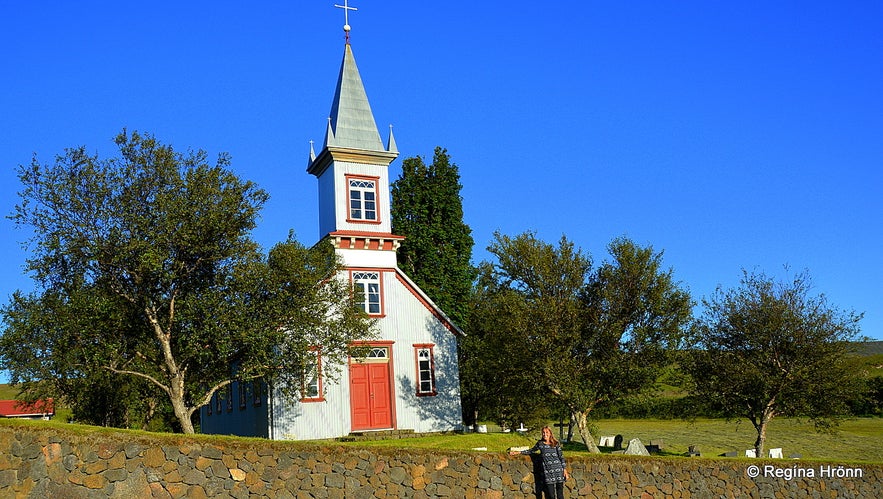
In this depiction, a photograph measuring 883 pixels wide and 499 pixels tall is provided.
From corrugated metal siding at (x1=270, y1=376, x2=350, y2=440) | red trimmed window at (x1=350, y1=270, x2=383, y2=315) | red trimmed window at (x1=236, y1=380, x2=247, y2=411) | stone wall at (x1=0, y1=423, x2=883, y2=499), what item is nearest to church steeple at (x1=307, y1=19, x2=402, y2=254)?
red trimmed window at (x1=350, y1=270, x2=383, y2=315)

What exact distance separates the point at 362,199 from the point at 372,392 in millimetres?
7608

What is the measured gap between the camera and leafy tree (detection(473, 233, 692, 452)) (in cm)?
2856

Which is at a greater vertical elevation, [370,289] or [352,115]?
[352,115]

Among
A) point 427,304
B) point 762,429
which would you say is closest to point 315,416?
point 427,304

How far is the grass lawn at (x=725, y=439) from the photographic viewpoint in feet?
89.7

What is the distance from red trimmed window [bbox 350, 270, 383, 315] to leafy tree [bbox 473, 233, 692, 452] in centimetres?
452

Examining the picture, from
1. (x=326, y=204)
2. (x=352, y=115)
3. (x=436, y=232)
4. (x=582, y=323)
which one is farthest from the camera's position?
(x=436, y=232)

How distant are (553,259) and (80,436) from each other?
60.3ft

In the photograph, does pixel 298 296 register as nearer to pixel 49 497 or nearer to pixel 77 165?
pixel 77 165

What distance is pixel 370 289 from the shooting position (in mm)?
31453

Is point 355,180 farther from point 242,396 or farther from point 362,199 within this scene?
point 242,396

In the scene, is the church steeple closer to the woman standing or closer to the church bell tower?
the church bell tower

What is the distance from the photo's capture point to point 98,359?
73.8 ft

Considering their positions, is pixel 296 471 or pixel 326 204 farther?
pixel 326 204
